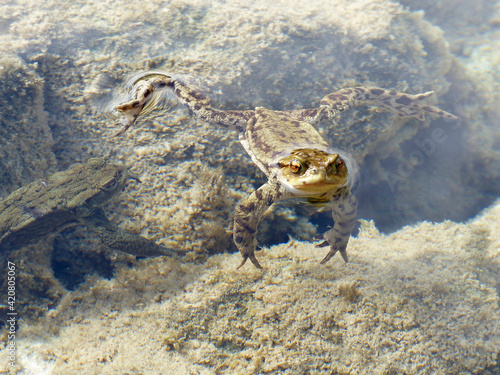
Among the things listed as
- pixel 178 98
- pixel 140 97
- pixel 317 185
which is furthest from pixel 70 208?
pixel 317 185

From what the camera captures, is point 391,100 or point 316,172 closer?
point 316,172

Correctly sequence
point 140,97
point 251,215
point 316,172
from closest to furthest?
point 316,172 < point 251,215 < point 140,97

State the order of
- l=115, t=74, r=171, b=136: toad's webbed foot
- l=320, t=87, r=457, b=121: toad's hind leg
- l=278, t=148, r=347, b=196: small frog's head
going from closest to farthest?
l=278, t=148, r=347, b=196: small frog's head, l=115, t=74, r=171, b=136: toad's webbed foot, l=320, t=87, r=457, b=121: toad's hind leg

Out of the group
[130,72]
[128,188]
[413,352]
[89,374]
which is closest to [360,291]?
[413,352]

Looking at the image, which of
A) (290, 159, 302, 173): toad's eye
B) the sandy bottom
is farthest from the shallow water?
(290, 159, 302, 173): toad's eye

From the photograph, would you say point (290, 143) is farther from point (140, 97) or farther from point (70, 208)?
point (70, 208)

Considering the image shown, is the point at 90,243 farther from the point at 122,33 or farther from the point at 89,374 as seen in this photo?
the point at 122,33

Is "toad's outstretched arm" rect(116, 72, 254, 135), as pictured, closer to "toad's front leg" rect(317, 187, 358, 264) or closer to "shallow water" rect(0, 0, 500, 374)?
"shallow water" rect(0, 0, 500, 374)

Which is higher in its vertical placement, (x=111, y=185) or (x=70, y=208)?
(x=111, y=185)
